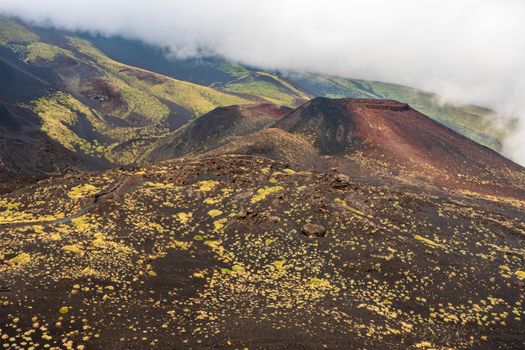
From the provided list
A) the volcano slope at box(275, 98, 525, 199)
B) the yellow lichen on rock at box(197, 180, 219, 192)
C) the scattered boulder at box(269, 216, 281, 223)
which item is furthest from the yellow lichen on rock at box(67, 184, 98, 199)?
the volcano slope at box(275, 98, 525, 199)

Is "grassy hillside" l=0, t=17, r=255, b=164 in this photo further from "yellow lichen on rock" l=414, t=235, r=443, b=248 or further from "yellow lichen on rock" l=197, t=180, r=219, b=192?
"yellow lichen on rock" l=414, t=235, r=443, b=248

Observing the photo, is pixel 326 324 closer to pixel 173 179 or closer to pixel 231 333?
pixel 231 333

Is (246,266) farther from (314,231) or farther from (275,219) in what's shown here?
(314,231)

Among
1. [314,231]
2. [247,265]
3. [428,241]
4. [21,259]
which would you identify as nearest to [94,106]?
[21,259]

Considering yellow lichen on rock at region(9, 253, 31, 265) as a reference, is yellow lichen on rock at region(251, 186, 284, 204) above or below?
above

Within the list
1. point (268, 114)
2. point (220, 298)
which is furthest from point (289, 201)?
point (268, 114)

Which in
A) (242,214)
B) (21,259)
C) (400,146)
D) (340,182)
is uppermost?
(400,146)
